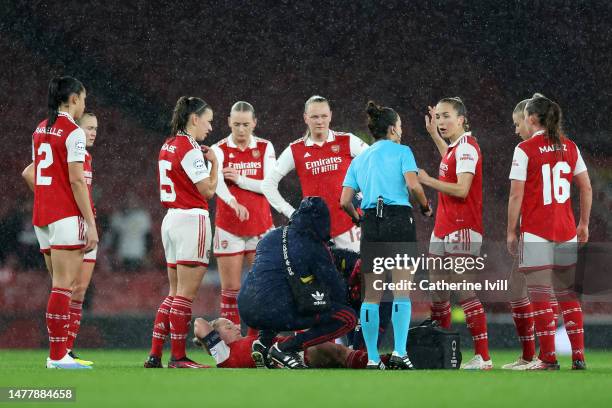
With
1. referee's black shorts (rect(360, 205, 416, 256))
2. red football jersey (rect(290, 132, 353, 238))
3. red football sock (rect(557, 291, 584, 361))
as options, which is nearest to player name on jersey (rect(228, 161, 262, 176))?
red football jersey (rect(290, 132, 353, 238))

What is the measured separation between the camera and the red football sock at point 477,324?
241 inches

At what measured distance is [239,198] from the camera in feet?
24.3

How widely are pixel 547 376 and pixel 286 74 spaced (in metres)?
11.4

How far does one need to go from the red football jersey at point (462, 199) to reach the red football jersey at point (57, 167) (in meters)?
2.21

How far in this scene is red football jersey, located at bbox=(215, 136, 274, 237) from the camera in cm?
735

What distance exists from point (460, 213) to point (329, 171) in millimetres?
1111

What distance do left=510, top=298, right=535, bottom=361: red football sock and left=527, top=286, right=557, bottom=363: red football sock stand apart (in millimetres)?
263

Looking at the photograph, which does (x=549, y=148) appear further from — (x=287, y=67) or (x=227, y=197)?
(x=287, y=67)

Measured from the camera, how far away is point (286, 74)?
1600 cm

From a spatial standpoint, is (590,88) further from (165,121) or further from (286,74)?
(165,121)

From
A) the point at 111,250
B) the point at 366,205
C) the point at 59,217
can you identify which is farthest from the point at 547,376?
the point at 111,250

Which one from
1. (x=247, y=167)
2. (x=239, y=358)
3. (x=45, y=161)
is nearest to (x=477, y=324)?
(x=239, y=358)

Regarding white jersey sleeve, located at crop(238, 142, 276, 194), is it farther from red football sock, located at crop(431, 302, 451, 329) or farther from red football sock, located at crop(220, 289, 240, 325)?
red football sock, located at crop(431, 302, 451, 329)

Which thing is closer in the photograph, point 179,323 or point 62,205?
point 62,205
